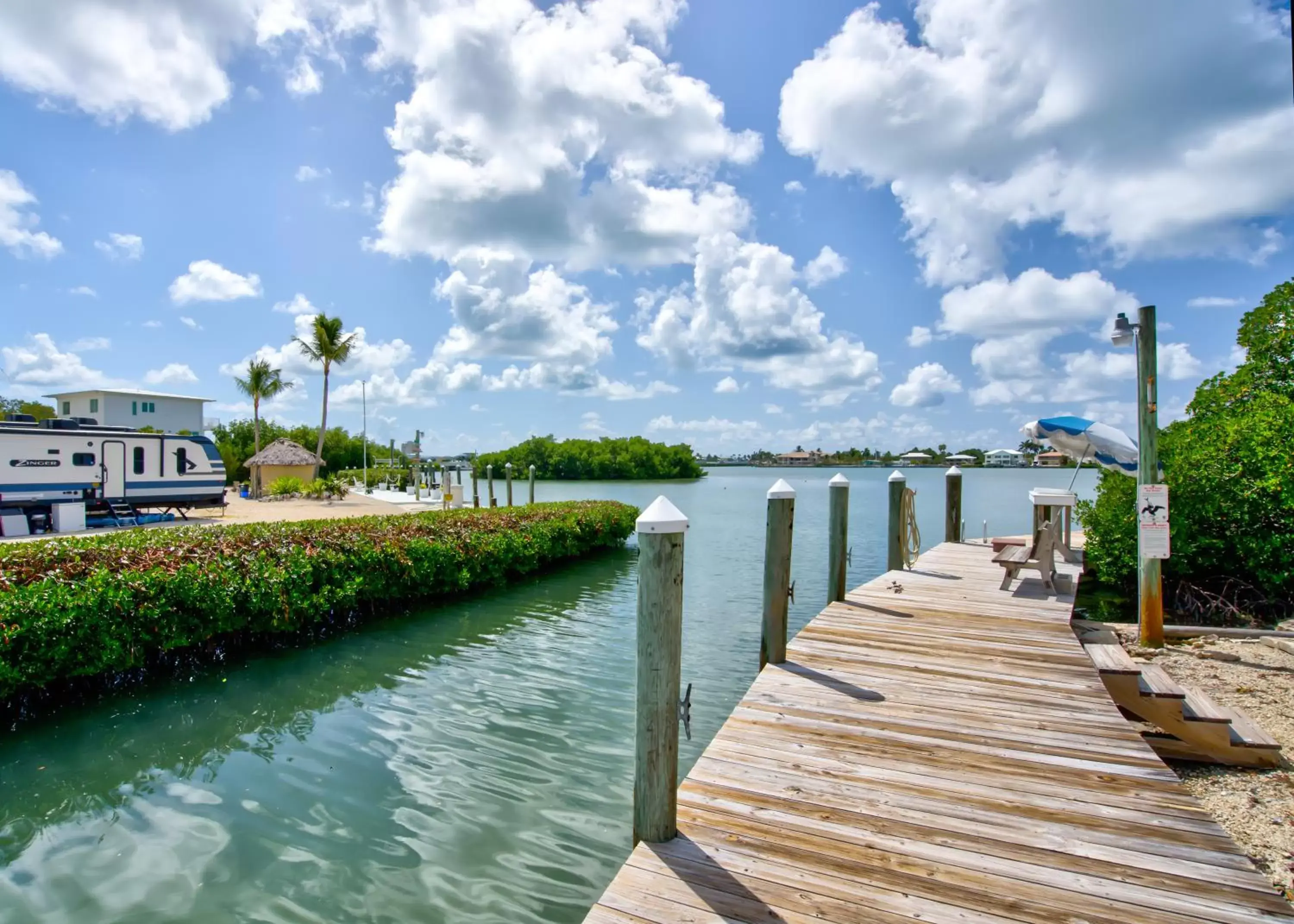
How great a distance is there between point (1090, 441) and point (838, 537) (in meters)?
8.19

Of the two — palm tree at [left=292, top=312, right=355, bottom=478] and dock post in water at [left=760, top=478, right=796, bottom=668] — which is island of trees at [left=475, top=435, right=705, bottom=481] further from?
dock post in water at [left=760, top=478, right=796, bottom=668]

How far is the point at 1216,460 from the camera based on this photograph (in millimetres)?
10055

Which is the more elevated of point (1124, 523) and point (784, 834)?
point (1124, 523)

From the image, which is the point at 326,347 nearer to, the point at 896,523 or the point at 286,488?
the point at 286,488

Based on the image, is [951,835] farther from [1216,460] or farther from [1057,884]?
[1216,460]

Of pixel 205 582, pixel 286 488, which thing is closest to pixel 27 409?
pixel 286 488

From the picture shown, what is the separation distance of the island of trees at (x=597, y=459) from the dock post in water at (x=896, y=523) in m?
93.2

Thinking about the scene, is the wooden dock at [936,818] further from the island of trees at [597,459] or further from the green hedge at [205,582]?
the island of trees at [597,459]

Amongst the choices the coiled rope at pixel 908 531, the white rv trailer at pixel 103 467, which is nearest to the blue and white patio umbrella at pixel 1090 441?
the coiled rope at pixel 908 531

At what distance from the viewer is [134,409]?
1935 inches

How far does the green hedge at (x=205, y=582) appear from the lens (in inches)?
242

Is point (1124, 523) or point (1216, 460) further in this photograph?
point (1124, 523)

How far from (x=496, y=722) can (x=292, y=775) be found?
178 centimetres

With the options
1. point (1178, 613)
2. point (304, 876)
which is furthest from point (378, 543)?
point (1178, 613)
